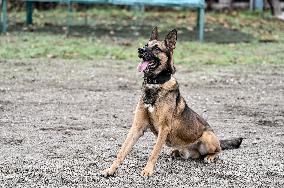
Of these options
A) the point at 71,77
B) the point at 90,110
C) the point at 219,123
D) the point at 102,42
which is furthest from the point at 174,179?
the point at 102,42

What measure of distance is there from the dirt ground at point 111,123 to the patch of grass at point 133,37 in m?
1.22

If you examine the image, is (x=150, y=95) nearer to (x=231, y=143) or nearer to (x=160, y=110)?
(x=160, y=110)

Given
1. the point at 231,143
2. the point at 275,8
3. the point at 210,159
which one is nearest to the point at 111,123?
the point at 231,143

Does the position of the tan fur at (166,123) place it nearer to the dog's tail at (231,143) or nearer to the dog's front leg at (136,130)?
the dog's front leg at (136,130)

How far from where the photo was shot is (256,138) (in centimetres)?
823

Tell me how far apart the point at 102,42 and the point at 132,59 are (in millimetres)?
2954

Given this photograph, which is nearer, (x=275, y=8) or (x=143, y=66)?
(x=143, y=66)

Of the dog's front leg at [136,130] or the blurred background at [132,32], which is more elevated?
the dog's front leg at [136,130]

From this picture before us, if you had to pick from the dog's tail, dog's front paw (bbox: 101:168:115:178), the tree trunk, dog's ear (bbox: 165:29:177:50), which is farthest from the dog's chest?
the tree trunk

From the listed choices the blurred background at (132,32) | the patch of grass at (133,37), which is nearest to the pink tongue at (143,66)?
the patch of grass at (133,37)

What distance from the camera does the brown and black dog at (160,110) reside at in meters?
6.32

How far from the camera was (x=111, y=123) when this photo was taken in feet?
29.3

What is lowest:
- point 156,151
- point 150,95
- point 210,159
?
point 210,159

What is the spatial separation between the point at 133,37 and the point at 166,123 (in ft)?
45.4
